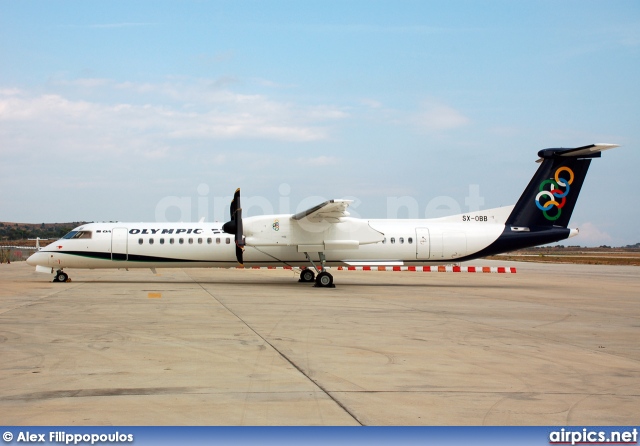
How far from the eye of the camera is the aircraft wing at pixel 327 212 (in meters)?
21.8

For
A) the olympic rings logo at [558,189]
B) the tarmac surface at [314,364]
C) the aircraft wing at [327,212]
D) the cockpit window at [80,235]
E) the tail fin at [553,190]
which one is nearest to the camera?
the tarmac surface at [314,364]

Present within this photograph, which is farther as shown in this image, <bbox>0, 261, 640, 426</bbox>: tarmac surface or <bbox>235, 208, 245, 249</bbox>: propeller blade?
<bbox>235, 208, 245, 249</bbox>: propeller blade

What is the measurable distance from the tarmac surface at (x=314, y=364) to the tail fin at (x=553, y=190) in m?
8.51

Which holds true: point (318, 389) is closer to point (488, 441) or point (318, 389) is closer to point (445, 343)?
point (488, 441)

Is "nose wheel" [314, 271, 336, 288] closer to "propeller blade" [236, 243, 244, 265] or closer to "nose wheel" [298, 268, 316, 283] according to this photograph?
"nose wheel" [298, 268, 316, 283]

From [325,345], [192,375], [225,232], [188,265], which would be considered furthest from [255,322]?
[188,265]

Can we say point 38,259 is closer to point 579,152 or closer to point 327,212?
point 327,212

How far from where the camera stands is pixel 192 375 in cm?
734

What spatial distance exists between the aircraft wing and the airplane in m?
0.07

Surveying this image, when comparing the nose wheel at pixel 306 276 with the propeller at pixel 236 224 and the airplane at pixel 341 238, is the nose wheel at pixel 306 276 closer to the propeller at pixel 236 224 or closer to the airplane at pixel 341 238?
the airplane at pixel 341 238

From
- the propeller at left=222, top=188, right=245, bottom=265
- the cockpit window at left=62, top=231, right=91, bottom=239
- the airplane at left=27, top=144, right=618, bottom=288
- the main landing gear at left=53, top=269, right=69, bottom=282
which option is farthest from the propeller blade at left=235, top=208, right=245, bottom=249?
the main landing gear at left=53, top=269, right=69, bottom=282

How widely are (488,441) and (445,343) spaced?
5.11 m

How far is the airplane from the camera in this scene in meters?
23.8

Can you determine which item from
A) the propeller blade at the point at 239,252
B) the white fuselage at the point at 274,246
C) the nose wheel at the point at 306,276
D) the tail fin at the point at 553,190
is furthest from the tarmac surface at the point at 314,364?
the nose wheel at the point at 306,276
